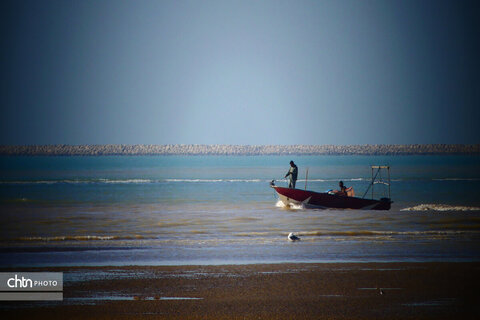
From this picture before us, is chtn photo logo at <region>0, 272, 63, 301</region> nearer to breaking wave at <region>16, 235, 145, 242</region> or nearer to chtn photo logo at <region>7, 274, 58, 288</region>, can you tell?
chtn photo logo at <region>7, 274, 58, 288</region>

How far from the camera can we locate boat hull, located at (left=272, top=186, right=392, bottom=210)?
26641 mm

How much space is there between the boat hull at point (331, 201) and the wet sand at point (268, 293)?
13.9m

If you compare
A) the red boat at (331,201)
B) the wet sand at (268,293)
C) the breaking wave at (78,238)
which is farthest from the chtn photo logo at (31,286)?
the red boat at (331,201)

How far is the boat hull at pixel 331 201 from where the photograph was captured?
2664 centimetres

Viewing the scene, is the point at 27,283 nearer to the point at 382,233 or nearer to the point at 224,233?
the point at 224,233

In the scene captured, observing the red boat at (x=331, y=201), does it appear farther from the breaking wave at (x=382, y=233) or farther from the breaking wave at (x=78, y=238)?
the breaking wave at (x=78, y=238)

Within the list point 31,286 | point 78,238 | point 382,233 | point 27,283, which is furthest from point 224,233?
point 31,286

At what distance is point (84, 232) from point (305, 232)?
7.68 metres

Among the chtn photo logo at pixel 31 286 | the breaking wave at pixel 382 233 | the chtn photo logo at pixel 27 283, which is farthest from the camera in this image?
the breaking wave at pixel 382 233

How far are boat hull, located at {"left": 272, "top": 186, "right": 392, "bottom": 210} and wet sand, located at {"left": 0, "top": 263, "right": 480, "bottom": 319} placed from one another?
13.9m

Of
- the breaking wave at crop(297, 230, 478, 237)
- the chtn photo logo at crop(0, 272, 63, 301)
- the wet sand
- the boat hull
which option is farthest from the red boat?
the chtn photo logo at crop(0, 272, 63, 301)

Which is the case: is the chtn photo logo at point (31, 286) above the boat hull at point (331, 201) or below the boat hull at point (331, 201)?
below

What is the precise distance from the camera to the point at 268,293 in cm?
1020

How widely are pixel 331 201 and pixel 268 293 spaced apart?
1713 cm
